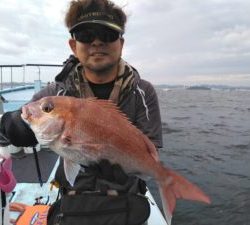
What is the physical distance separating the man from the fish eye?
48cm

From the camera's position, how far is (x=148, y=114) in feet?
12.8

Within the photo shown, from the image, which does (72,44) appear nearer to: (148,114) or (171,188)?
(148,114)

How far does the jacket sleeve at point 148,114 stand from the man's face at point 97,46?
0.42 meters

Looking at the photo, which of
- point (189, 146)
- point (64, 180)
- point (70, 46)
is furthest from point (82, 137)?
point (189, 146)

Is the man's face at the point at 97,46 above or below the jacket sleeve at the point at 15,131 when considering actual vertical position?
above

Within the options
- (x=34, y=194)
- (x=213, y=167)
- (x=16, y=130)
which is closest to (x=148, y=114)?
(x=16, y=130)

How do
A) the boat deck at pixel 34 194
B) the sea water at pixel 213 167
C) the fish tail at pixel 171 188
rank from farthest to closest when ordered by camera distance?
1. the sea water at pixel 213 167
2. the boat deck at pixel 34 194
3. the fish tail at pixel 171 188

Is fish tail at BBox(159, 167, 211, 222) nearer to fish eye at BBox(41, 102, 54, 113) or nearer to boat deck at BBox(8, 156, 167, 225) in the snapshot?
fish eye at BBox(41, 102, 54, 113)

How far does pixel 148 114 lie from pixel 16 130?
1206 mm

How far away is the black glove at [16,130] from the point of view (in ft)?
11.7

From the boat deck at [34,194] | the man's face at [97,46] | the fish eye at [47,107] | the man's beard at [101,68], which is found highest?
the man's face at [97,46]

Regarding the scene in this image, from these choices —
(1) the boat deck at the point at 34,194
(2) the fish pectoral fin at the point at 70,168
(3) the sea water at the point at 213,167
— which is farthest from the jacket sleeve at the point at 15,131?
(3) the sea water at the point at 213,167

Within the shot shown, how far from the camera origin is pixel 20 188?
6891 mm

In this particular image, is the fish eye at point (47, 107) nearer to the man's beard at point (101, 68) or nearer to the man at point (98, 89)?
the man at point (98, 89)
